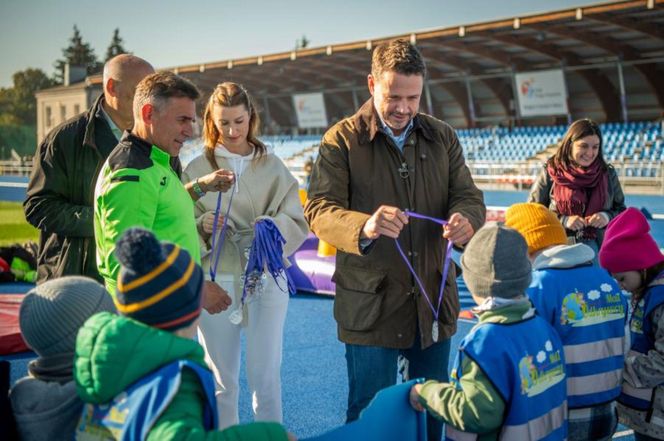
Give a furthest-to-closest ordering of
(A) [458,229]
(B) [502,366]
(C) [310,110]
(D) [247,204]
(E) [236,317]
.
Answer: (C) [310,110]
(D) [247,204]
(E) [236,317]
(A) [458,229]
(B) [502,366]

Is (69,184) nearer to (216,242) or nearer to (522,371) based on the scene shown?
(216,242)

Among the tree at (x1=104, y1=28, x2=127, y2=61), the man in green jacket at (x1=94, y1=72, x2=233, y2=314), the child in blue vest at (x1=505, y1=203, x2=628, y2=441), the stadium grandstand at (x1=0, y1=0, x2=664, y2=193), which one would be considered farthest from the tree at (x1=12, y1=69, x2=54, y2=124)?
the child in blue vest at (x1=505, y1=203, x2=628, y2=441)

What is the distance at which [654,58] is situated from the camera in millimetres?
28938

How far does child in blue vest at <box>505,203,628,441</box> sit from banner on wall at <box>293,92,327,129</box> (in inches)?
1543

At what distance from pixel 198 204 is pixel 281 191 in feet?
1.49

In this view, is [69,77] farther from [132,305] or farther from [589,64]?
[132,305]

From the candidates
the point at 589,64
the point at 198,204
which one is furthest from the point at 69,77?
the point at 198,204

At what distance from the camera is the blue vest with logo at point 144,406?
1.64 metres

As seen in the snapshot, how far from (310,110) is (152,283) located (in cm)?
4095

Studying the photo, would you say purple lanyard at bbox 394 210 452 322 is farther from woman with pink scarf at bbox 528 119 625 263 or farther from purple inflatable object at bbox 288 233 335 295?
purple inflatable object at bbox 288 233 335 295

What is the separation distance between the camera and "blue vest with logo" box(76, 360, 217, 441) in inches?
64.6

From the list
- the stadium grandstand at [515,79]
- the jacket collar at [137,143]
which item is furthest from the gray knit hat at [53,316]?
the stadium grandstand at [515,79]

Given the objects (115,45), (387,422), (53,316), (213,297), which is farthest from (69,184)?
(115,45)

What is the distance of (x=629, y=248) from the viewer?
9.64ft
